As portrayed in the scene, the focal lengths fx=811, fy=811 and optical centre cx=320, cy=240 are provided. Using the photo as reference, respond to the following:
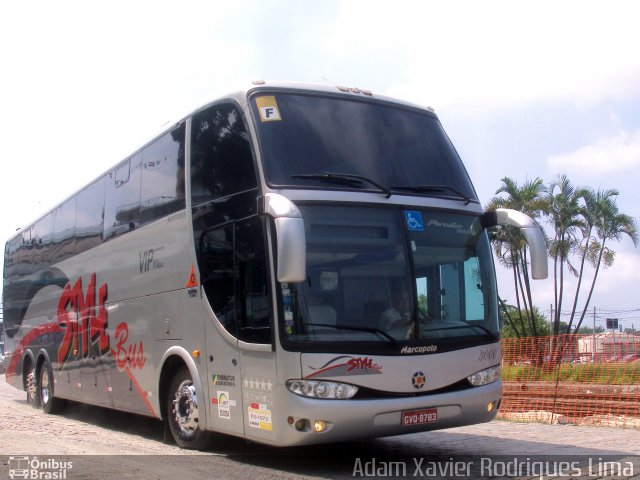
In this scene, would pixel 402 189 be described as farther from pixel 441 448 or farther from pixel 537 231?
pixel 441 448

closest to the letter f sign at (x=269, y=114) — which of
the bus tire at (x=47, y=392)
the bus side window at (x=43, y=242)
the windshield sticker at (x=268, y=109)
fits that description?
the windshield sticker at (x=268, y=109)

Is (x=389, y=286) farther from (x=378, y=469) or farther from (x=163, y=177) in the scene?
(x=163, y=177)

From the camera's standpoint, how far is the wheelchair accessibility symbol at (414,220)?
8430 mm

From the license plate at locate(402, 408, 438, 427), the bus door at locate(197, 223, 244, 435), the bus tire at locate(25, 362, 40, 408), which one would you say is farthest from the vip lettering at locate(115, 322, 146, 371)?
the bus tire at locate(25, 362, 40, 408)

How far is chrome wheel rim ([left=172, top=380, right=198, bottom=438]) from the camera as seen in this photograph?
9477mm

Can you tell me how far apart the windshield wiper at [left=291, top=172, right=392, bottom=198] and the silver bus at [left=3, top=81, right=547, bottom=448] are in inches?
0.9

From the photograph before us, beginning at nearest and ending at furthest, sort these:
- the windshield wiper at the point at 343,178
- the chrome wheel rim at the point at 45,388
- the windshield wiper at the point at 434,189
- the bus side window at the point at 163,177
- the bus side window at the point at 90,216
Answer: 1. the windshield wiper at the point at 343,178
2. the windshield wiper at the point at 434,189
3. the bus side window at the point at 163,177
4. the bus side window at the point at 90,216
5. the chrome wheel rim at the point at 45,388

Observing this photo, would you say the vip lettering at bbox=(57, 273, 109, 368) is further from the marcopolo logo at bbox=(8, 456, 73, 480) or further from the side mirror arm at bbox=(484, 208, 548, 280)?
the side mirror arm at bbox=(484, 208, 548, 280)

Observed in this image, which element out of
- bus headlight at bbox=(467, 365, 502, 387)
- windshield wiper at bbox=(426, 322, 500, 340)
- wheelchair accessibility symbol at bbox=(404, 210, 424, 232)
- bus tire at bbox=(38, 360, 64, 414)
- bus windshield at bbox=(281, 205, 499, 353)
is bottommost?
bus tire at bbox=(38, 360, 64, 414)

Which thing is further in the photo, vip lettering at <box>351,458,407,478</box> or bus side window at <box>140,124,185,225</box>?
bus side window at <box>140,124,185,225</box>

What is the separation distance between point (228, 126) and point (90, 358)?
600cm

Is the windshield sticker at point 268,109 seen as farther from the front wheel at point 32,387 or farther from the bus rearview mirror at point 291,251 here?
the front wheel at point 32,387

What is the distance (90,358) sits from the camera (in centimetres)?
1320

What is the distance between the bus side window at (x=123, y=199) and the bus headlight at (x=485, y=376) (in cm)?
524
